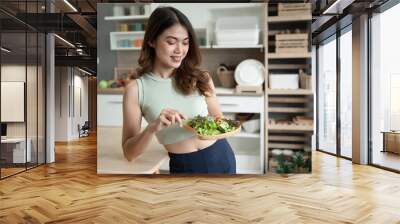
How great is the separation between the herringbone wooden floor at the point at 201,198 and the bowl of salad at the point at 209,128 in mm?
598

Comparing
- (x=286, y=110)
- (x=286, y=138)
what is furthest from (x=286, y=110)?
(x=286, y=138)

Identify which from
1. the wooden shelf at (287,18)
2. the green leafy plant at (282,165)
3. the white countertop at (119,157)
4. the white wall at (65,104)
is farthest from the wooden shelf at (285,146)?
the white wall at (65,104)

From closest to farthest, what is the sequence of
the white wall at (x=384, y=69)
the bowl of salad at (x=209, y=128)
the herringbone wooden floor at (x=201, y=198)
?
the herringbone wooden floor at (x=201, y=198) < the bowl of salad at (x=209, y=128) < the white wall at (x=384, y=69)

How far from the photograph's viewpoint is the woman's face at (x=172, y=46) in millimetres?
4582

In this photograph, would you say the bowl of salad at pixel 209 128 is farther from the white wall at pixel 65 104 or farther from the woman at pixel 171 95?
the white wall at pixel 65 104

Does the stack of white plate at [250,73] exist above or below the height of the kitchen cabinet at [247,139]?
above

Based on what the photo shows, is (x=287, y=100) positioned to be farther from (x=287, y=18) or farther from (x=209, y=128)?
(x=209, y=128)

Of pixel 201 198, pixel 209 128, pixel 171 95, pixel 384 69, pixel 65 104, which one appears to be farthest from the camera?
pixel 65 104

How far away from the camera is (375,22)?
20.8 feet

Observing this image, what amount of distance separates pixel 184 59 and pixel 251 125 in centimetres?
116

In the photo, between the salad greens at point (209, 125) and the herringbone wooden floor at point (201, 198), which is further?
the salad greens at point (209, 125)

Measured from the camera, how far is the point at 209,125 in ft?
14.8

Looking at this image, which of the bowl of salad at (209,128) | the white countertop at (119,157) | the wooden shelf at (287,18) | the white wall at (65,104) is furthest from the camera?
the white wall at (65,104)

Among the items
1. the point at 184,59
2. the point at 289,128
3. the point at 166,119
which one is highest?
the point at 184,59
